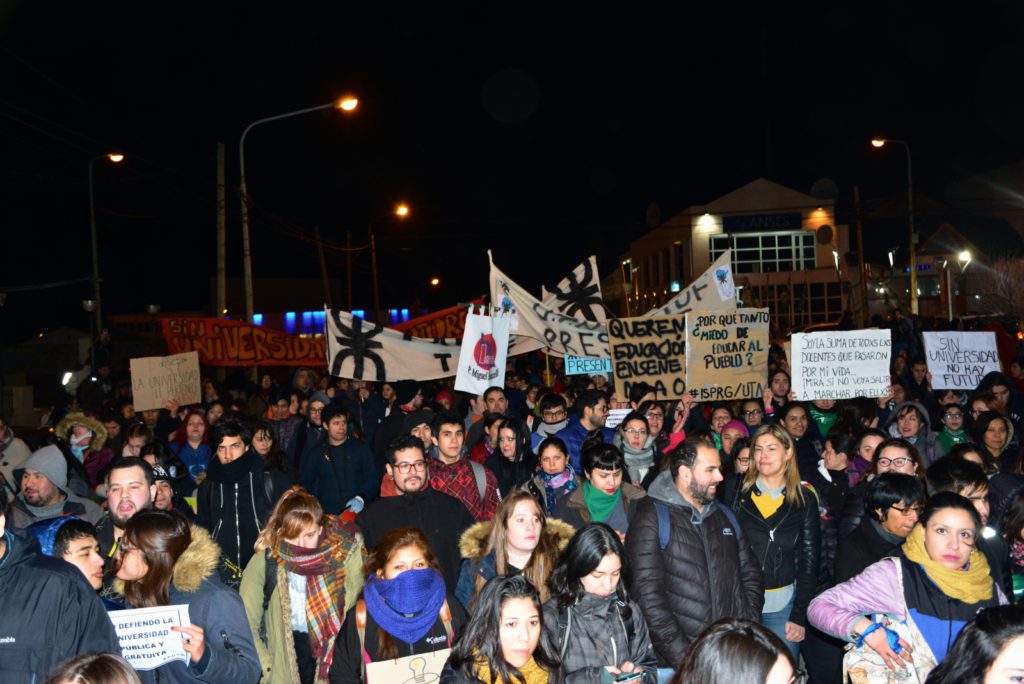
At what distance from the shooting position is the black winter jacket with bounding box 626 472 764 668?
493 cm

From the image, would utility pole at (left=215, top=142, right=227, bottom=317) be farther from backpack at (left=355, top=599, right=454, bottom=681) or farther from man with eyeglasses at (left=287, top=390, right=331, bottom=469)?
backpack at (left=355, top=599, right=454, bottom=681)

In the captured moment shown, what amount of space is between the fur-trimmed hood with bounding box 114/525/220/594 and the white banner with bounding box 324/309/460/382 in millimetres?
7939

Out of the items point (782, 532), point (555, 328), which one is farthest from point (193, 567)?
point (555, 328)

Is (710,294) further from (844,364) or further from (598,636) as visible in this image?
(598,636)

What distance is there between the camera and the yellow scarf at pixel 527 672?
3686mm

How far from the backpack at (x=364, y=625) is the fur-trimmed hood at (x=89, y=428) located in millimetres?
5772

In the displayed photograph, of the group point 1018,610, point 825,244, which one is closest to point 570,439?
point 1018,610

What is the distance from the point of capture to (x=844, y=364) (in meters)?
10.1

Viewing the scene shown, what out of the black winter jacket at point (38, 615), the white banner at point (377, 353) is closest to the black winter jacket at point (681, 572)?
the black winter jacket at point (38, 615)

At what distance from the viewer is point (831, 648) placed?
18.4ft

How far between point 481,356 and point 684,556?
18.4 ft

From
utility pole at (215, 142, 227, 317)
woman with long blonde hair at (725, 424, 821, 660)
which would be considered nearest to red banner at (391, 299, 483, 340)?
utility pole at (215, 142, 227, 317)

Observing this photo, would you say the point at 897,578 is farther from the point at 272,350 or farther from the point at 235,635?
the point at 272,350

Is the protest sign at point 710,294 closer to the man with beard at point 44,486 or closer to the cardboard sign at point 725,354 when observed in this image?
the cardboard sign at point 725,354
